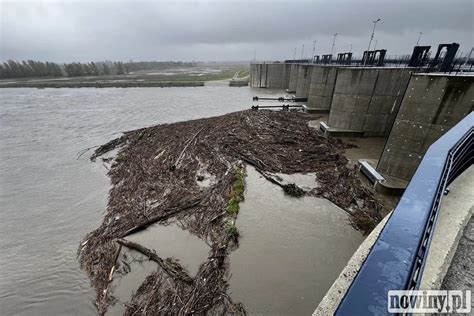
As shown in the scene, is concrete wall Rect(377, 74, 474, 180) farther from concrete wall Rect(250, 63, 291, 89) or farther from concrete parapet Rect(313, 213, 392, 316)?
concrete wall Rect(250, 63, 291, 89)

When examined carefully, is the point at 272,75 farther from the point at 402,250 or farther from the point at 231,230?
the point at 402,250

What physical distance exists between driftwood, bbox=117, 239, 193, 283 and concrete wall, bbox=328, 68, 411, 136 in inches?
586

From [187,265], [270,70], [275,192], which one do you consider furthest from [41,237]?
[270,70]

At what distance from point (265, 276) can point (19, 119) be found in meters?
31.7

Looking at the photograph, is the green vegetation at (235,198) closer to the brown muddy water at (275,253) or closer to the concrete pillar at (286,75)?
the brown muddy water at (275,253)

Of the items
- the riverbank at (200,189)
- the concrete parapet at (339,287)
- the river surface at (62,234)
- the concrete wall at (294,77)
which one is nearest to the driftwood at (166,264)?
the riverbank at (200,189)

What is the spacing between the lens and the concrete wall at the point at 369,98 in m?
14.0

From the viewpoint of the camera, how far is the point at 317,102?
23828mm

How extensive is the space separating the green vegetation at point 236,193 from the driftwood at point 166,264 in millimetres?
2760

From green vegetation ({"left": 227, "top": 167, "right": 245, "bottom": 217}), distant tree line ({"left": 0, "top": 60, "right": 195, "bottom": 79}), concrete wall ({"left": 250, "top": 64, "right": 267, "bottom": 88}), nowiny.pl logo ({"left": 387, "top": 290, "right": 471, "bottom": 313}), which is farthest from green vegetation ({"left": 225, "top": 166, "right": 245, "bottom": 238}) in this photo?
distant tree line ({"left": 0, "top": 60, "right": 195, "bottom": 79})

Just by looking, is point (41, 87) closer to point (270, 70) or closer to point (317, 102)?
point (270, 70)

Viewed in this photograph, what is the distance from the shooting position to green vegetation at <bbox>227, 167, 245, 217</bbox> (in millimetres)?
8337

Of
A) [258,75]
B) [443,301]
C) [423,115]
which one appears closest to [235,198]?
[443,301]

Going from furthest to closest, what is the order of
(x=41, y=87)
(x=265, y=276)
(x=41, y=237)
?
1. (x=41, y=87)
2. (x=41, y=237)
3. (x=265, y=276)
